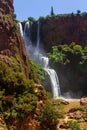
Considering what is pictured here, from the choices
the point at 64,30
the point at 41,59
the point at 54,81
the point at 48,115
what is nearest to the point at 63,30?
the point at 64,30

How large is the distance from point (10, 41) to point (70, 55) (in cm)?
1726

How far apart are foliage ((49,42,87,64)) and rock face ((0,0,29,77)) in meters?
13.0

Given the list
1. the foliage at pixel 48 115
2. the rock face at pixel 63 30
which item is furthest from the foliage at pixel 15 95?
the rock face at pixel 63 30

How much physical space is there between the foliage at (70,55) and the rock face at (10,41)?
1299 cm

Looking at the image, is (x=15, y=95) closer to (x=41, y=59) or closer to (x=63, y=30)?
(x=41, y=59)

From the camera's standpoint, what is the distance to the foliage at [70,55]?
2112 inches

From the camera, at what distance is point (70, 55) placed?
54844 mm

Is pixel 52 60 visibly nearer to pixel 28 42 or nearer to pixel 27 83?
pixel 28 42

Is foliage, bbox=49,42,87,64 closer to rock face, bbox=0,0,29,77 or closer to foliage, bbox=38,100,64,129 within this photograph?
rock face, bbox=0,0,29,77

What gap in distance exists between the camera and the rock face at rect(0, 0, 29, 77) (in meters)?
38.8

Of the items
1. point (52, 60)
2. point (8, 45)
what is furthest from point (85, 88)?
point (8, 45)

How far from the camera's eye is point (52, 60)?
54.2m

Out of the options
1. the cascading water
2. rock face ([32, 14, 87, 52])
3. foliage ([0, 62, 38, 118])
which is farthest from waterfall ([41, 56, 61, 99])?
foliage ([0, 62, 38, 118])

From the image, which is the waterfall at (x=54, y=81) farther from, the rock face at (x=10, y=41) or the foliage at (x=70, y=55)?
the rock face at (x=10, y=41)
